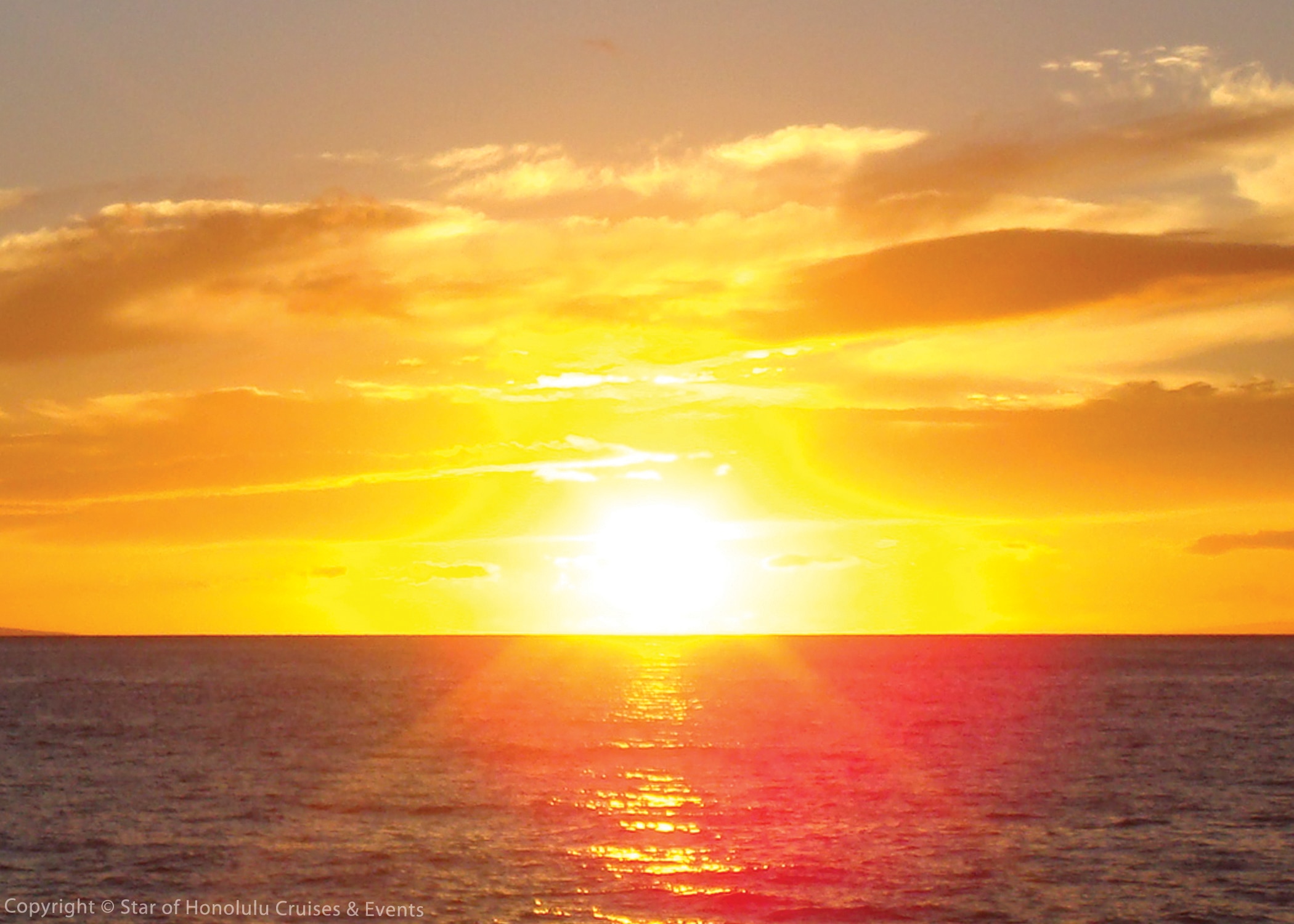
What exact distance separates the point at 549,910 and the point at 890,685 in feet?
484

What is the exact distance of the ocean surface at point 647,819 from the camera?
4225 cm

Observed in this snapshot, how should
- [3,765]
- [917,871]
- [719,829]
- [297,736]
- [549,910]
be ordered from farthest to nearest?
[297,736] → [3,765] → [719,829] → [917,871] → [549,910]

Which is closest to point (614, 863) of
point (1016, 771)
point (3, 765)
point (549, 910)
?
point (549, 910)

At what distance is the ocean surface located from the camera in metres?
42.2

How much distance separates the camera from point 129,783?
67.5 m

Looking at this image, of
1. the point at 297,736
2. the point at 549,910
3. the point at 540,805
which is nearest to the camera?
the point at 549,910

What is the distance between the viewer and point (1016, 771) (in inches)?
2953

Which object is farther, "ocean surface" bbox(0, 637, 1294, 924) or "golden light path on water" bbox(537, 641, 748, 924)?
"golden light path on water" bbox(537, 641, 748, 924)

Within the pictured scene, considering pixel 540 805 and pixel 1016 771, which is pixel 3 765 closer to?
pixel 540 805

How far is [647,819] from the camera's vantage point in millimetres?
56812

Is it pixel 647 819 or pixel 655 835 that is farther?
pixel 647 819

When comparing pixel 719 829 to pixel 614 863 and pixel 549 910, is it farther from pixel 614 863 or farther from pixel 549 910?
pixel 549 910

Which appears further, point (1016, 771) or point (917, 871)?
point (1016, 771)

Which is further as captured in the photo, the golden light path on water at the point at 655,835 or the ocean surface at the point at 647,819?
the golden light path on water at the point at 655,835
